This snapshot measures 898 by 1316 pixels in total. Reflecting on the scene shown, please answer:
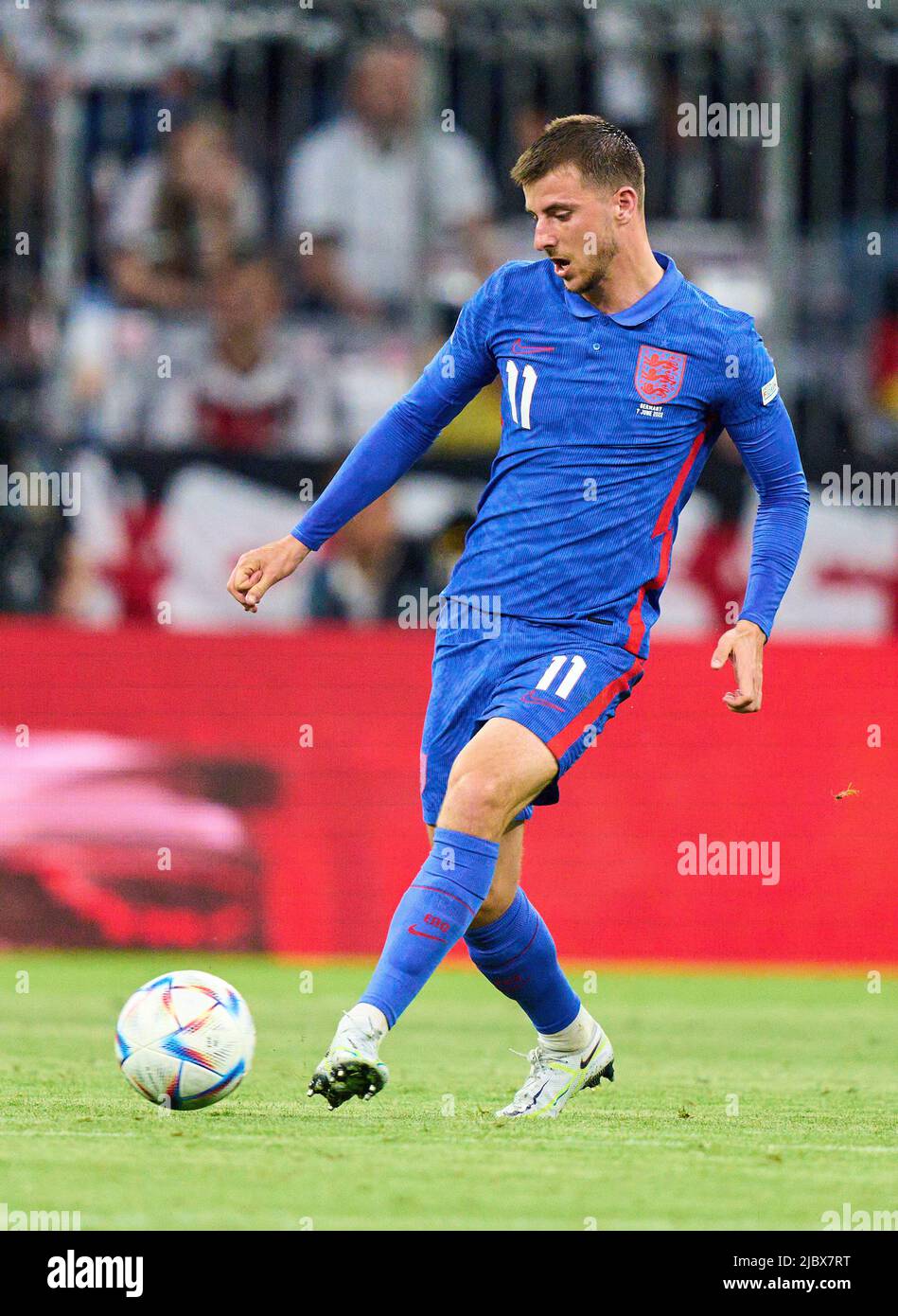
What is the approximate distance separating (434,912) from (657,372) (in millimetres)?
1653

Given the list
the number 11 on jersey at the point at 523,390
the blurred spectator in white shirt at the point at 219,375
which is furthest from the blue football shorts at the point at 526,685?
the blurred spectator in white shirt at the point at 219,375

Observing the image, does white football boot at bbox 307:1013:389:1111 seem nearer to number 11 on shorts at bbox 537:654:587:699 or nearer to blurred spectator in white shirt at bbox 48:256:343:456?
number 11 on shorts at bbox 537:654:587:699

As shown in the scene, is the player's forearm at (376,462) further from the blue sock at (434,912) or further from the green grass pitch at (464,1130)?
the green grass pitch at (464,1130)

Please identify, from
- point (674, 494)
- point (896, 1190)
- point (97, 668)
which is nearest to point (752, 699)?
point (674, 494)

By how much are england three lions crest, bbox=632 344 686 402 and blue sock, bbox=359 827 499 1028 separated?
4.48 ft

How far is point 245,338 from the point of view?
511 inches

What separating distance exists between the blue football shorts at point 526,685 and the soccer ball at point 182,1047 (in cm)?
88

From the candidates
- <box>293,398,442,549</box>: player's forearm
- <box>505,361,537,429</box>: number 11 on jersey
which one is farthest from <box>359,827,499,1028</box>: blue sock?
<box>505,361,537,429</box>: number 11 on jersey

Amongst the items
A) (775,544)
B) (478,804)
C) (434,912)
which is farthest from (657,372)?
(434,912)

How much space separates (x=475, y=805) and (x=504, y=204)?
860cm

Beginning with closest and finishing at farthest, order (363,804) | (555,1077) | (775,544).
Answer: (775,544) → (555,1077) → (363,804)

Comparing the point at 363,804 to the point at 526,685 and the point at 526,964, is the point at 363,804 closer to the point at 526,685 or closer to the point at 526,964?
the point at 526,964

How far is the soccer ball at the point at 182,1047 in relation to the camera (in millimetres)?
5855

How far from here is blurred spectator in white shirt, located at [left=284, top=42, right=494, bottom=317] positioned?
1316 centimetres
